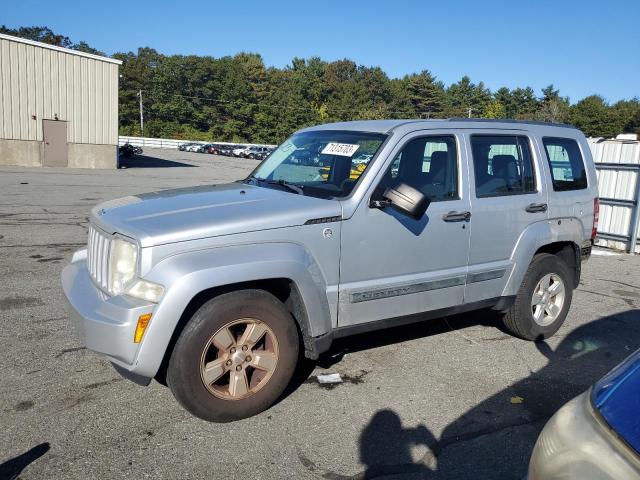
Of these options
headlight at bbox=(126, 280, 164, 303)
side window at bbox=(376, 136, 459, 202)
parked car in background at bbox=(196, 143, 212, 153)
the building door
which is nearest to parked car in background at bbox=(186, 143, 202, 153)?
parked car in background at bbox=(196, 143, 212, 153)

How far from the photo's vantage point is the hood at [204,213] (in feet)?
11.3

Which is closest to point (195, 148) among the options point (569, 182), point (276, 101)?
point (276, 101)

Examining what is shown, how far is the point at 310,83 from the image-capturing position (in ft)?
314

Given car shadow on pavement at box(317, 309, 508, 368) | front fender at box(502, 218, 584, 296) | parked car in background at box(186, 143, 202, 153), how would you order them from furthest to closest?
parked car in background at box(186, 143, 202, 153)
front fender at box(502, 218, 584, 296)
car shadow on pavement at box(317, 309, 508, 368)

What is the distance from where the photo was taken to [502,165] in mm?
5062

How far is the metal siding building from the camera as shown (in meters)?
29.0

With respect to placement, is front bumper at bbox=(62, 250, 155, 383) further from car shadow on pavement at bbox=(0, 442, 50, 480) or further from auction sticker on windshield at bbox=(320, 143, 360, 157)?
auction sticker on windshield at bbox=(320, 143, 360, 157)

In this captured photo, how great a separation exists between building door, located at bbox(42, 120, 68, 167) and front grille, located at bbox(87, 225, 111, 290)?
99.1 feet

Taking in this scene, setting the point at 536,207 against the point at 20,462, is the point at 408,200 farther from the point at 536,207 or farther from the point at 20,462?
the point at 20,462

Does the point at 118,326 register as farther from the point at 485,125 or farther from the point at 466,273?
the point at 485,125

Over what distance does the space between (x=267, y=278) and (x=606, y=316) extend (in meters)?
4.75

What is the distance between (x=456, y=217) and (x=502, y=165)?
90cm

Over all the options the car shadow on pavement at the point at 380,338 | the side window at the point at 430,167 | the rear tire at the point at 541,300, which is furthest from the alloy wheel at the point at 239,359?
the rear tire at the point at 541,300

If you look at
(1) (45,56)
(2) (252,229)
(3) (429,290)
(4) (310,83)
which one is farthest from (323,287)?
(4) (310,83)
